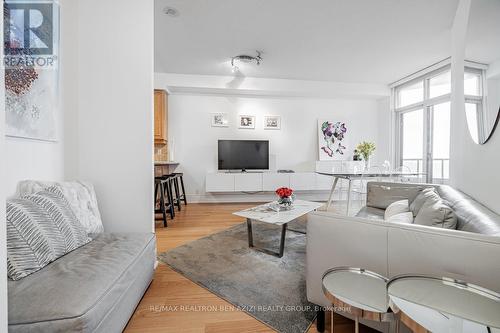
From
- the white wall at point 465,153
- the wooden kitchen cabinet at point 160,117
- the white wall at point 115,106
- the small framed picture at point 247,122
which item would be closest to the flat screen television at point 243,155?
the small framed picture at point 247,122

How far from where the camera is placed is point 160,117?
4266 millimetres

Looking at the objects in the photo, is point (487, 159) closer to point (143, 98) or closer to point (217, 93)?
point (143, 98)

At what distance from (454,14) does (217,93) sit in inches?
148

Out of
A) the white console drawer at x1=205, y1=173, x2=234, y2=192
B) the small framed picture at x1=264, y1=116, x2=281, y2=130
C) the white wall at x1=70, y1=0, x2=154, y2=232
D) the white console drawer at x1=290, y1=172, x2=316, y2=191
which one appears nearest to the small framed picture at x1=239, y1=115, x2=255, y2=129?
the small framed picture at x1=264, y1=116, x2=281, y2=130

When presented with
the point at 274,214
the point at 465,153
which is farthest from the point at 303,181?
the point at 465,153

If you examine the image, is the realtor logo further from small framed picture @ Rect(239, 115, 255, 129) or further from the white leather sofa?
small framed picture @ Rect(239, 115, 255, 129)

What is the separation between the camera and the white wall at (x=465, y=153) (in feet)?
4.86

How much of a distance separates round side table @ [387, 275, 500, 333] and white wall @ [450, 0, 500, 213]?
0.99 metres

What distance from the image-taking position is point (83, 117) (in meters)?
1.84

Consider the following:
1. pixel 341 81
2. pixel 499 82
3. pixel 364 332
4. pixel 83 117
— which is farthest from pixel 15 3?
pixel 341 81

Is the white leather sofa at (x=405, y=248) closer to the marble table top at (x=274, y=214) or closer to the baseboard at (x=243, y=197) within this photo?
the marble table top at (x=274, y=214)

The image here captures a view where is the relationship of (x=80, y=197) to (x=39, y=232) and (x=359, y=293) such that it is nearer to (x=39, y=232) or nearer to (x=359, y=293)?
(x=39, y=232)

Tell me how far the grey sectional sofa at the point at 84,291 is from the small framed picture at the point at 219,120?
3638 mm

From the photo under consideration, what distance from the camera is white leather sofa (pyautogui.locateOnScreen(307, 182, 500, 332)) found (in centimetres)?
82
